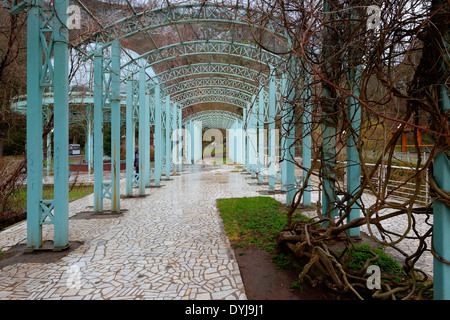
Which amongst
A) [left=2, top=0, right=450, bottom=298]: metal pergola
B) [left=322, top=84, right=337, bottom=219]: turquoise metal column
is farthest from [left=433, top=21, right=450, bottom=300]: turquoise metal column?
[left=322, top=84, right=337, bottom=219]: turquoise metal column

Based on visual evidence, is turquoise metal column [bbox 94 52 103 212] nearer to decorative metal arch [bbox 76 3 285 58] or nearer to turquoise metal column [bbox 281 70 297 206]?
decorative metal arch [bbox 76 3 285 58]

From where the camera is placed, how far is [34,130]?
14.1ft

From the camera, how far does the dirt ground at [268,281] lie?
2956 mm

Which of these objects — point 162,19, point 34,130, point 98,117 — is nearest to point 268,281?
point 34,130

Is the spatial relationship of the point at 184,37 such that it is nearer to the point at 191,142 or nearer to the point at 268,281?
the point at 268,281

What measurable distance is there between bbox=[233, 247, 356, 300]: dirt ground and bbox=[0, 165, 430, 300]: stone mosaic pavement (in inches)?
5.1

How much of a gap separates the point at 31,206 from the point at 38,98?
1.75m

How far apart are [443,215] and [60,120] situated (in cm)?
512

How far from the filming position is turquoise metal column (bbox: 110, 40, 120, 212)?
7102 millimetres

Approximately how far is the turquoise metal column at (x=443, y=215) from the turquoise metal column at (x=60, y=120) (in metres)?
4.95

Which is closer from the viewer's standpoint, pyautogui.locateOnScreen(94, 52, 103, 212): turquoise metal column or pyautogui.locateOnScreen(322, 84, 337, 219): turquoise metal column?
pyautogui.locateOnScreen(322, 84, 337, 219): turquoise metal column

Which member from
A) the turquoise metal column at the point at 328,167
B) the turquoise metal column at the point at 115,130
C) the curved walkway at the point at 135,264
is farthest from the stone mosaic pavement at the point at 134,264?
the turquoise metal column at the point at 328,167

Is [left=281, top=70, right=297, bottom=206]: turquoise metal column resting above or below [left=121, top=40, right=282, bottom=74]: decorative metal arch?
below
